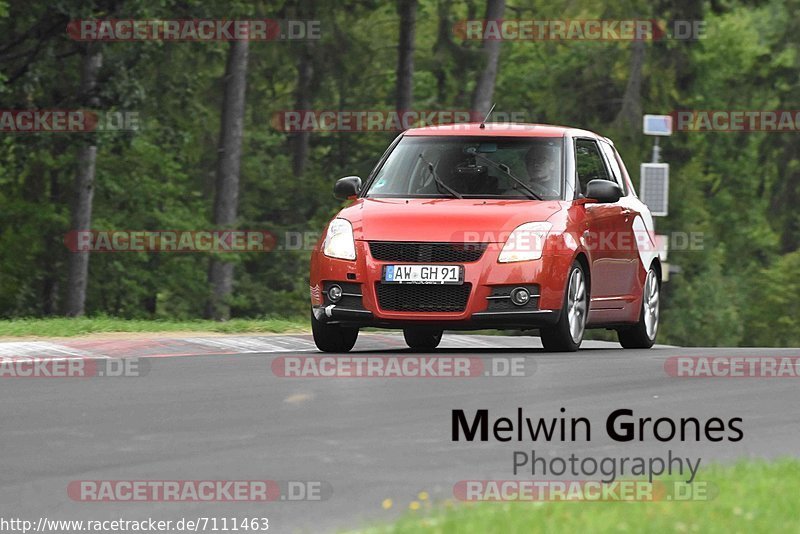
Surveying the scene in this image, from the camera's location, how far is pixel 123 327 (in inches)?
761

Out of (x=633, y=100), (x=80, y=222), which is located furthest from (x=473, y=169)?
(x=633, y=100)

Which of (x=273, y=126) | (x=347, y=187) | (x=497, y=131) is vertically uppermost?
(x=273, y=126)

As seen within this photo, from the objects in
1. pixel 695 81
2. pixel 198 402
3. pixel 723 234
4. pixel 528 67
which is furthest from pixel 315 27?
pixel 198 402

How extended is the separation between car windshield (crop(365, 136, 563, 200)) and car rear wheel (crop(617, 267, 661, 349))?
2.30 m

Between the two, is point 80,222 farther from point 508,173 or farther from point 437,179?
point 508,173

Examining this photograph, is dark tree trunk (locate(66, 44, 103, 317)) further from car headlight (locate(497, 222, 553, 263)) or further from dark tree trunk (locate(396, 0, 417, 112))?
car headlight (locate(497, 222, 553, 263))

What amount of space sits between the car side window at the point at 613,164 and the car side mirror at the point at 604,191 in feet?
4.84

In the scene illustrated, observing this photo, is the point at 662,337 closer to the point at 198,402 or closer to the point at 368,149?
the point at 368,149

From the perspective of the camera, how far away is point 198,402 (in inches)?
484

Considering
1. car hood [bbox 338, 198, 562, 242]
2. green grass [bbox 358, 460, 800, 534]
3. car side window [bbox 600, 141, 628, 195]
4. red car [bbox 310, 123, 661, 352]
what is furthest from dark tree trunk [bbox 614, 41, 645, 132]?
green grass [bbox 358, 460, 800, 534]

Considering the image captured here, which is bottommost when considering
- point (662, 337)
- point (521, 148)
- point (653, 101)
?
point (662, 337)

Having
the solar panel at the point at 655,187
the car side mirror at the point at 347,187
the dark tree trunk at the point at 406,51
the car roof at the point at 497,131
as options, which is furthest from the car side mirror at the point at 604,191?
the dark tree trunk at the point at 406,51

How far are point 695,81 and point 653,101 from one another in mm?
1485

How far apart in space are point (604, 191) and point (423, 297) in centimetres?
214
